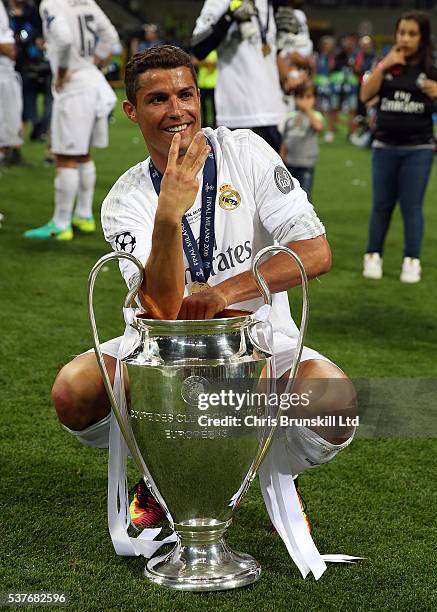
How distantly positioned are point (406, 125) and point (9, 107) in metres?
3.97

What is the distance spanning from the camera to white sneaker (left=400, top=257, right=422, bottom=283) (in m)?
6.84

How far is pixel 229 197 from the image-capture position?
2.98 meters

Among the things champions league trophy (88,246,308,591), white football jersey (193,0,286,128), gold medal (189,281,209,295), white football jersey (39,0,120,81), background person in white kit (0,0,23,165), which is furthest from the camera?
background person in white kit (0,0,23,165)

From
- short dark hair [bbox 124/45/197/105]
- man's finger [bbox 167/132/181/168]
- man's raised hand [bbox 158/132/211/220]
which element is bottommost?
man's raised hand [bbox 158/132/211/220]

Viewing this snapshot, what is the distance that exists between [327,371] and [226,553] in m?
0.53

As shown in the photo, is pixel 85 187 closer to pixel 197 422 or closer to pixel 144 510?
pixel 144 510

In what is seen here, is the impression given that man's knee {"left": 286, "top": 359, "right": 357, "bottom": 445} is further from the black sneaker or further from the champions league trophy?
the black sneaker

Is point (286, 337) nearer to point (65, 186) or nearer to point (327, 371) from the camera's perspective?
point (327, 371)

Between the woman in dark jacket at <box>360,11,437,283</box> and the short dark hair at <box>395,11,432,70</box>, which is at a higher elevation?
the short dark hair at <box>395,11,432,70</box>

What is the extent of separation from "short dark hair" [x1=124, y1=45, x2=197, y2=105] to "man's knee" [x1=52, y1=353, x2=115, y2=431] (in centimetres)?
76

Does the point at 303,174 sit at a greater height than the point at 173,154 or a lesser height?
lesser

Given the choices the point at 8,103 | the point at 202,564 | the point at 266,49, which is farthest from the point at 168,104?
the point at 8,103

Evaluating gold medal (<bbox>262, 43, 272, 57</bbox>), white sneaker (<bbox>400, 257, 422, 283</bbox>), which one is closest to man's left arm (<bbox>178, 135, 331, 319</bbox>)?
white sneaker (<bbox>400, 257, 422, 283</bbox>)

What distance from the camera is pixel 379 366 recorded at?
194 inches
